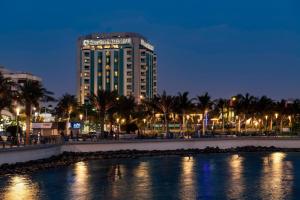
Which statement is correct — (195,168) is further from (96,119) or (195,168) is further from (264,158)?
(96,119)

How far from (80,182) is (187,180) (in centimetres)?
975

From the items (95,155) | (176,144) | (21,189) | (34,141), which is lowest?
(21,189)

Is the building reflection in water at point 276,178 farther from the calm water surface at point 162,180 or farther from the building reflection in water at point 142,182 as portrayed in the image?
the building reflection in water at point 142,182

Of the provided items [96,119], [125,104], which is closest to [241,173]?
[125,104]

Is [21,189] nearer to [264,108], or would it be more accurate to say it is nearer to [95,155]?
[95,155]

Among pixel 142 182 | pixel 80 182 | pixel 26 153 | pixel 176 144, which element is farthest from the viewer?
pixel 176 144

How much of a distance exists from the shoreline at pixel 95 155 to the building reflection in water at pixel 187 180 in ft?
30.1

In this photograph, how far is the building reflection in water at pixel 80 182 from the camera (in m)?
41.6

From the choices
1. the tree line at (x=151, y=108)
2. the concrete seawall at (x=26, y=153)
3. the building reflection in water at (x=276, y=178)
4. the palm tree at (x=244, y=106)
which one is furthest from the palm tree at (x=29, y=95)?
the palm tree at (x=244, y=106)

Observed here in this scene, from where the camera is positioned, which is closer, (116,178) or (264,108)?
(116,178)

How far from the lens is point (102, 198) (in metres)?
39.7

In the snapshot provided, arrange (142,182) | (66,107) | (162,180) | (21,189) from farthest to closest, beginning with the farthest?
(66,107) → (162,180) → (142,182) → (21,189)

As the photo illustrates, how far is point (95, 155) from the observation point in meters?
73.1

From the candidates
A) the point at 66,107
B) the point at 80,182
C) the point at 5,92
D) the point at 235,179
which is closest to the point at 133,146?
the point at 5,92
